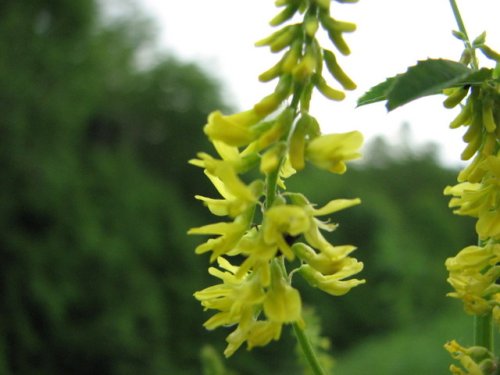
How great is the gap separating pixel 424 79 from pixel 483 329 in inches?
13.1

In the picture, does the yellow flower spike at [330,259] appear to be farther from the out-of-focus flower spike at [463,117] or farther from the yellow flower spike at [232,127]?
the out-of-focus flower spike at [463,117]

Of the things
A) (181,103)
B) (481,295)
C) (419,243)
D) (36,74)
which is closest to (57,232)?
(36,74)

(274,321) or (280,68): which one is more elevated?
(280,68)

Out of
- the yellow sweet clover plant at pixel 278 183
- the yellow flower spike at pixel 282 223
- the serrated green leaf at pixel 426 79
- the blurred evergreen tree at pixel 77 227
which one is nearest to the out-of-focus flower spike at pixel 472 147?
the serrated green leaf at pixel 426 79

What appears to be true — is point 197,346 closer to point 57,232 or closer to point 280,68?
point 57,232

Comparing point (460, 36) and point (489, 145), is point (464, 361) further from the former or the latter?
point (460, 36)

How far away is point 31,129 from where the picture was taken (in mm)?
13039

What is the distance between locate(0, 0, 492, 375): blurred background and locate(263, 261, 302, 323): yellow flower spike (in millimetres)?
9342

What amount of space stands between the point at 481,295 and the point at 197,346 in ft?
44.8

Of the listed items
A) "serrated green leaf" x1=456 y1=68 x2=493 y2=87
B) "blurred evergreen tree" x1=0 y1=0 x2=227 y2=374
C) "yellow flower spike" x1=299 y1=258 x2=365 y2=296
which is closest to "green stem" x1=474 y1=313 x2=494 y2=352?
"yellow flower spike" x1=299 y1=258 x2=365 y2=296

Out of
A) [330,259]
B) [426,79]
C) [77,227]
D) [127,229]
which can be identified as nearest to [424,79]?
[426,79]

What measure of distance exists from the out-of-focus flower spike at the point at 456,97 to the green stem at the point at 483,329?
26cm

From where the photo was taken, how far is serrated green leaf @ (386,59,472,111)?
0.81 meters

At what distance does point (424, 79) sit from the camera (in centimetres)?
84
